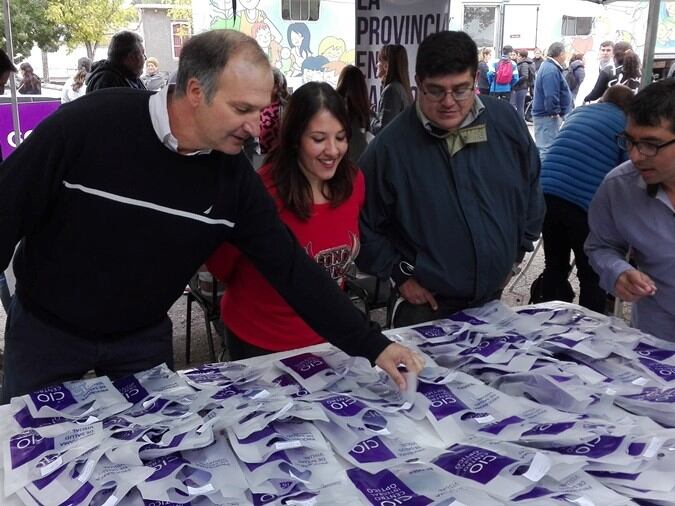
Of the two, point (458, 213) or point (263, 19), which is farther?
point (263, 19)

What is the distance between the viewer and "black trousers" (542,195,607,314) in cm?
334

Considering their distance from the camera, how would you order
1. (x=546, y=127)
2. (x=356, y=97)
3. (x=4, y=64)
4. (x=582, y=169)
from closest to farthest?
(x=582, y=169) < (x=4, y=64) < (x=356, y=97) < (x=546, y=127)

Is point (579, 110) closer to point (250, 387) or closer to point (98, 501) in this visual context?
point (250, 387)

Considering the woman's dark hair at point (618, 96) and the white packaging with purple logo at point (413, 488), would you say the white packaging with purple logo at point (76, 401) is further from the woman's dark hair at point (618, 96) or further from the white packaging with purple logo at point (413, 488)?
the woman's dark hair at point (618, 96)

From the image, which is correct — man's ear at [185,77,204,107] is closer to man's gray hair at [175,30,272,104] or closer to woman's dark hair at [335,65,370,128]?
man's gray hair at [175,30,272,104]

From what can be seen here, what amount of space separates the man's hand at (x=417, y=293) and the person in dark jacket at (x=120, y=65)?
337 cm

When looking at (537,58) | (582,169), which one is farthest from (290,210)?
(537,58)

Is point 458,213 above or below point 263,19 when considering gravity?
below

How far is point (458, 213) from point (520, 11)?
523 inches

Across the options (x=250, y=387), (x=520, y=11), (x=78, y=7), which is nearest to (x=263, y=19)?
(x=520, y=11)

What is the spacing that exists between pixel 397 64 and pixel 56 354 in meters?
3.67

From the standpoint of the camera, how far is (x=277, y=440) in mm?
1122

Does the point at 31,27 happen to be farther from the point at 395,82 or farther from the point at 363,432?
the point at 363,432

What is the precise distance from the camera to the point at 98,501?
978 mm
